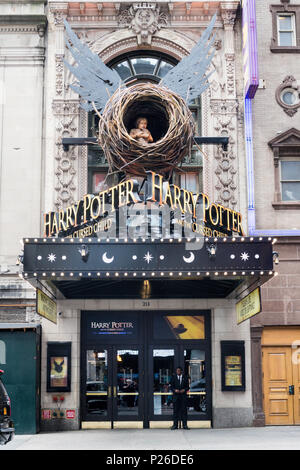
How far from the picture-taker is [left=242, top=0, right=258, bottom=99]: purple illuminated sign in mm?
18797

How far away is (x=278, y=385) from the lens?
19.0 metres

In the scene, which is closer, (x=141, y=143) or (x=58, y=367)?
(x=141, y=143)

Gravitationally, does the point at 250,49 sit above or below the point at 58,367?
above

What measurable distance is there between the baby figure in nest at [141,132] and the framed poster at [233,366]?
639 cm

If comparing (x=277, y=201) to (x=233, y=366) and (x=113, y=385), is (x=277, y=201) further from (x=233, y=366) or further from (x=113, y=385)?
(x=113, y=385)

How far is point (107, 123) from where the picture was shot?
1753cm

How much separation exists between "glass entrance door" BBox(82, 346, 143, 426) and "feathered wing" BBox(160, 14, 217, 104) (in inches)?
314

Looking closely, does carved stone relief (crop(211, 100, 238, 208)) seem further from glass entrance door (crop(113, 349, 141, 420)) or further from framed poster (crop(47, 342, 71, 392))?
framed poster (crop(47, 342, 71, 392))

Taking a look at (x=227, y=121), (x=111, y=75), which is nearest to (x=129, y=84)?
(x=111, y=75)

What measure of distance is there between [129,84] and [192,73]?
2.54m

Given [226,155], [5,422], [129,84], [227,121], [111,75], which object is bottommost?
[5,422]

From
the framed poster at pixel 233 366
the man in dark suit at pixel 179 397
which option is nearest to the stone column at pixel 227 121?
the framed poster at pixel 233 366

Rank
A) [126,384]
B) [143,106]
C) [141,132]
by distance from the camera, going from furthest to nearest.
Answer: [126,384], [141,132], [143,106]
